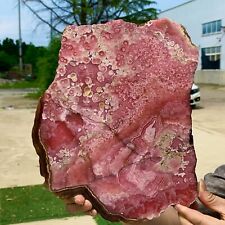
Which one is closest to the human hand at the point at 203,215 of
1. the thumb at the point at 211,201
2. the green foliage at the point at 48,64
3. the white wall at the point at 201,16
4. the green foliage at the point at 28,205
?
the thumb at the point at 211,201

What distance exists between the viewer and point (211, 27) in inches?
934

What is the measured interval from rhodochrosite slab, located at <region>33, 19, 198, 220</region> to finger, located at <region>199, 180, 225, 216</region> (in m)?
0.02

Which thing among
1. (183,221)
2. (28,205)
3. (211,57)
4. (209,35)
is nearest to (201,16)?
(209,35)

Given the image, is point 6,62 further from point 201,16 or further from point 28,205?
point 28,205

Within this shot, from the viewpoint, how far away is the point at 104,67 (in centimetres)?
107

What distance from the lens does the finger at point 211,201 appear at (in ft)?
3.40

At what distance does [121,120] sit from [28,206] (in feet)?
8.21

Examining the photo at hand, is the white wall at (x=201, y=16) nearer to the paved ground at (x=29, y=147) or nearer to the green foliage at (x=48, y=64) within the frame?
the green foliage at (x=48, y=64)

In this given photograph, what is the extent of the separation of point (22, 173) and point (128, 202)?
3411mm

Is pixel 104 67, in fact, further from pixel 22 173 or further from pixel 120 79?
pixel 22 173

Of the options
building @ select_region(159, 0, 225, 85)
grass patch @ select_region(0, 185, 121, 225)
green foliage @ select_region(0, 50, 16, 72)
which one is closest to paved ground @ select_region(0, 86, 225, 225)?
grass patch @ select_region(0, 185, 121, 225)

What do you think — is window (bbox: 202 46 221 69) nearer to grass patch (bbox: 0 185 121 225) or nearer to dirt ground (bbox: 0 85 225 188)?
dirt ground (bbox: 0 85 225 188)

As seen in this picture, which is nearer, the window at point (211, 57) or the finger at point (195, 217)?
the finger at point (195, 217)

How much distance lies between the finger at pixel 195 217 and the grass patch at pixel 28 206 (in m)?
2.08
